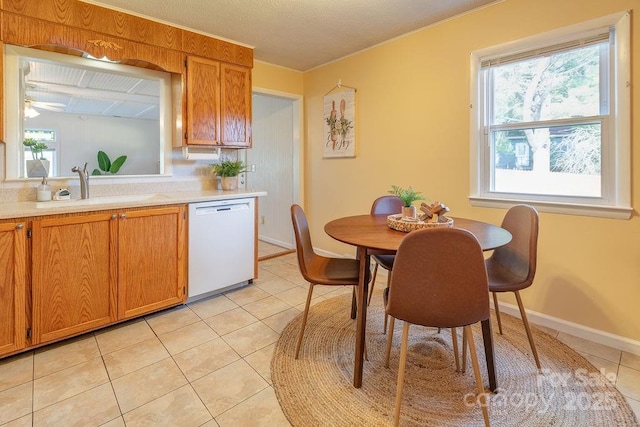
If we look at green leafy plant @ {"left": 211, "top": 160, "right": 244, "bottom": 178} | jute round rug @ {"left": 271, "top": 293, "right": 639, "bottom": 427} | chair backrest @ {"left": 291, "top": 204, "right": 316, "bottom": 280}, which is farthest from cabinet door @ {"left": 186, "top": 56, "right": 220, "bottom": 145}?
jute round rug @ {"left": 271, "top": 293, "right": 639, "bottom": 427}

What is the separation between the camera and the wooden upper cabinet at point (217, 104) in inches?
115

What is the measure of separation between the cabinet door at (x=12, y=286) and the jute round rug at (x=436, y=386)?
4.87 feet

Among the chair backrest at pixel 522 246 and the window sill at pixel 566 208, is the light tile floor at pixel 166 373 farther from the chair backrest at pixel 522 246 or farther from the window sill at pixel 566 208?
the window sill at pixel 566 208

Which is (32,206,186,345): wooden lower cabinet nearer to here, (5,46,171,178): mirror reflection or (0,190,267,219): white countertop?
(0,190,267,219): white countertop

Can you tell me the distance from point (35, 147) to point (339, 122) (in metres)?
2.71

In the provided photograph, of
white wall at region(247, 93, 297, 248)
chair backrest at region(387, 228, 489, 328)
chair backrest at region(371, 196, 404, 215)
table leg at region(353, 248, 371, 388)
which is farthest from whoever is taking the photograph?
white wall at region(247, 93, 297, 248)

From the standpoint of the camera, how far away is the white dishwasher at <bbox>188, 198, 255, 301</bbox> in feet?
8.86

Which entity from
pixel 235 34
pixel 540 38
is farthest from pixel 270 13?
pixel 540 38

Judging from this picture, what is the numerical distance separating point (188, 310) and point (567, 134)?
3.03 metres

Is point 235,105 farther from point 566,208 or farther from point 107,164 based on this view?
point 566,208

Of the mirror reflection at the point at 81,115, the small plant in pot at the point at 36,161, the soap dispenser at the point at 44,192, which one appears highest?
the mirror reflection at the point at 81,115

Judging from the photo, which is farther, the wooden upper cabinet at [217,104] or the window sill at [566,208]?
the wooden upper cabinet at [217,104]

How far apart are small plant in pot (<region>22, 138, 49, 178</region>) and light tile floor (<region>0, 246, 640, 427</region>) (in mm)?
1230

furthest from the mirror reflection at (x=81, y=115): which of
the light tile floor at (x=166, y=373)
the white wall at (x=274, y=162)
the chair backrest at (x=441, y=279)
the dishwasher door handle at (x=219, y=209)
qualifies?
the chair backrest at (x=441, y=279)
